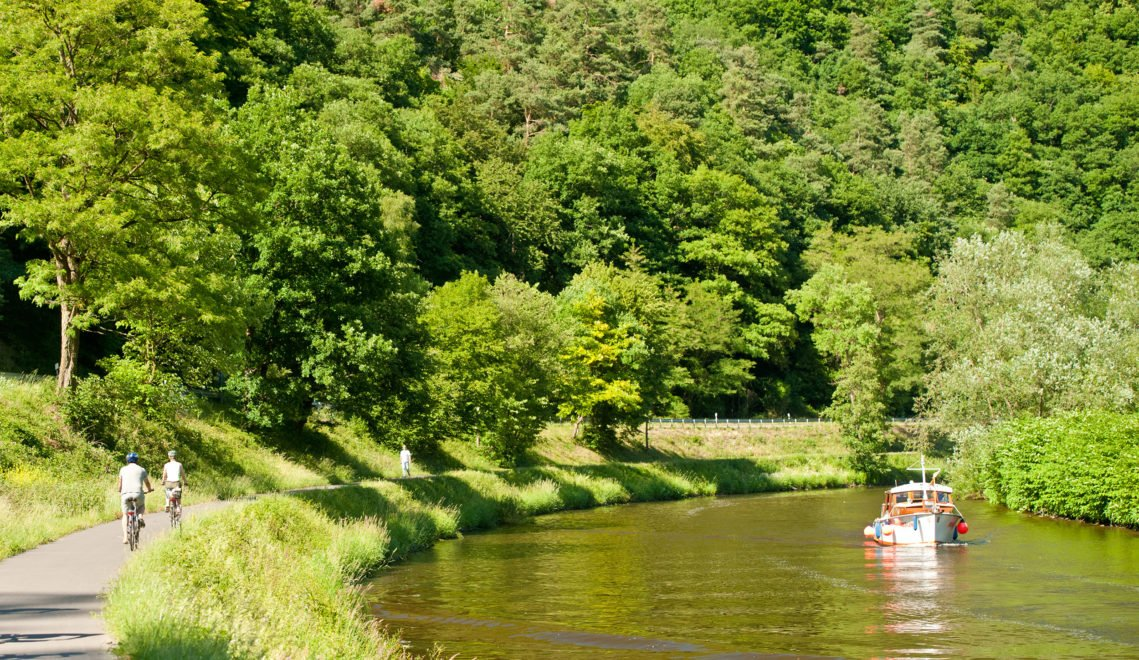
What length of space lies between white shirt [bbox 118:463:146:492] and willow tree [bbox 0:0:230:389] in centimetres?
1214

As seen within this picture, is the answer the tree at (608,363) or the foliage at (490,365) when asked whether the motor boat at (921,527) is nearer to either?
the foliage at (490,365)

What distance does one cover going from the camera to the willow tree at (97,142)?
34.5 metres

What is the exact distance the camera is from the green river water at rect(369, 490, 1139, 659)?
75.4 feet

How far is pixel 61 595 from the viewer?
17953 mm

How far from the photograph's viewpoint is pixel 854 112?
19725 cm

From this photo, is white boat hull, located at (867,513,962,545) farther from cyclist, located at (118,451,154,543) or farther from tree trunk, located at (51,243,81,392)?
tree trunk, located at (51,243,81,392)

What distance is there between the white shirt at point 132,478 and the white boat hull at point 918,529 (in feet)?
92.6

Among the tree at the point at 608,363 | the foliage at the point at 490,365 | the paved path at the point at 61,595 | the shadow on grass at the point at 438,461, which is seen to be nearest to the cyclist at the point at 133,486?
the paved path at the point at 61,595

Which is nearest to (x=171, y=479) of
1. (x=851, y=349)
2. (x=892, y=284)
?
(x=851, y=349)

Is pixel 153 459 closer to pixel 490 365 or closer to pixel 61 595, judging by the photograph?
pixel 61 595

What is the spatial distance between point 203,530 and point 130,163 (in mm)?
16948

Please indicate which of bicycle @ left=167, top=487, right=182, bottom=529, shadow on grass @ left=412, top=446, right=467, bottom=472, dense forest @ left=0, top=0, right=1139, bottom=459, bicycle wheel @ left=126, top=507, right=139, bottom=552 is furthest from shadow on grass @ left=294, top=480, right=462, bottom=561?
shadow on grass @ left=412, top=446, right=467, bottom=472

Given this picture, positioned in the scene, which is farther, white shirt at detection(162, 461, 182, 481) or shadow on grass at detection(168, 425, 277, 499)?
shadow on grass at detection(168, 425, 277, 499)

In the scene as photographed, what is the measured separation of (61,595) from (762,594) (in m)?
17.7
